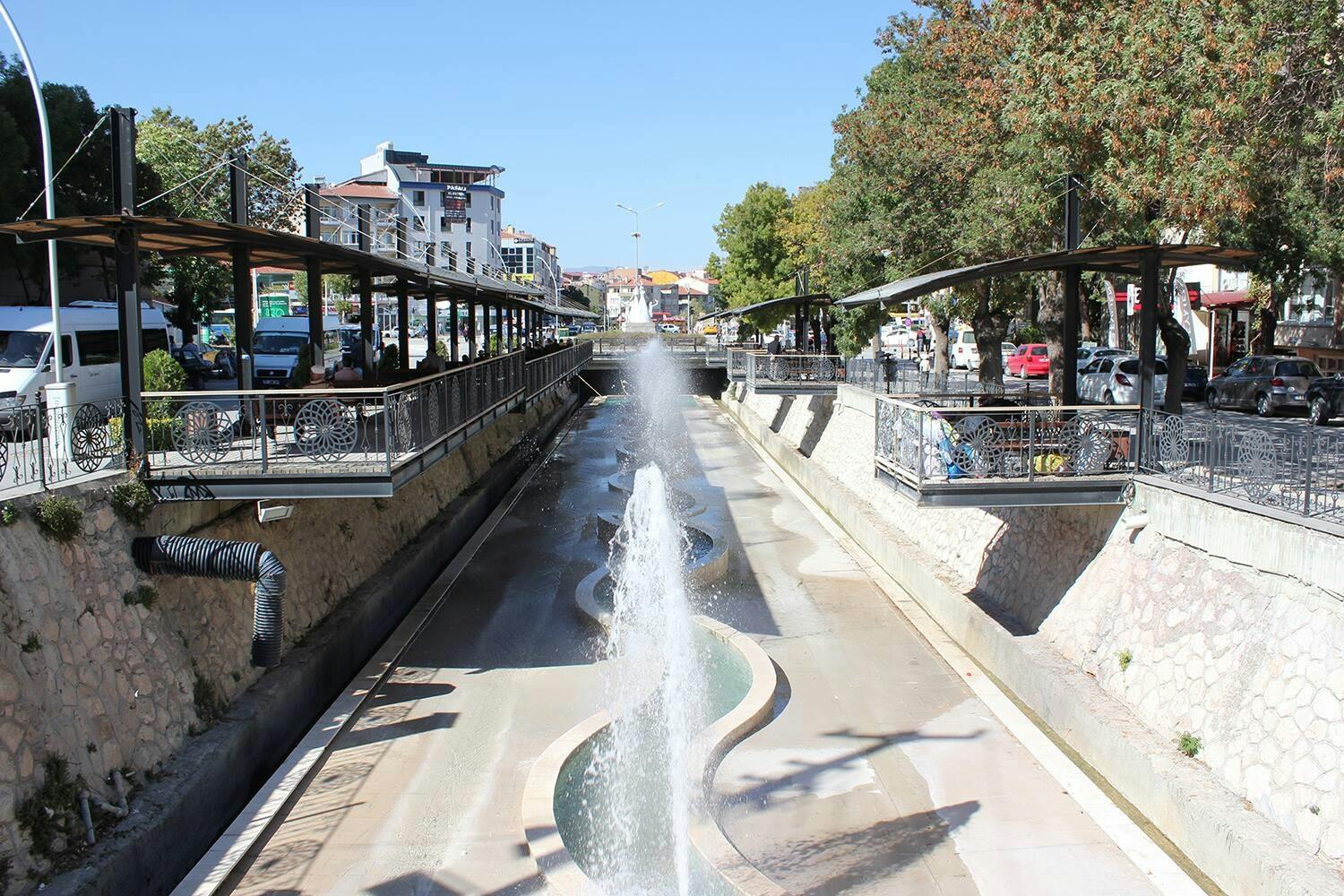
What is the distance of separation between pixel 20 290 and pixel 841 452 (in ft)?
83.6

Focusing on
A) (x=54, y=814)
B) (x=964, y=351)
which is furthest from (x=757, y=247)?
(x=54, y=814)

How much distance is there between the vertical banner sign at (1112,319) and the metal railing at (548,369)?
1610 centimetres

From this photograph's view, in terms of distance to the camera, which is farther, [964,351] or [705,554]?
[964,351]

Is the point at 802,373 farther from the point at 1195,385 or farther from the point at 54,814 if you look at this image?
the point at 54,814

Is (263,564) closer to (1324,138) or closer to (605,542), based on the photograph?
(605,542)

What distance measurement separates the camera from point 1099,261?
43.5ft

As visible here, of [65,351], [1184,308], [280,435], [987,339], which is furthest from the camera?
[1184,308]

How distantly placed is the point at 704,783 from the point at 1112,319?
35.3 metres

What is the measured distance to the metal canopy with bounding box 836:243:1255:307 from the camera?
12461 mm

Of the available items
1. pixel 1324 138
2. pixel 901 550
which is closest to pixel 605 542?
pixel 901 550

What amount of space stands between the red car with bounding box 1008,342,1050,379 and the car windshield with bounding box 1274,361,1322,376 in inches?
608

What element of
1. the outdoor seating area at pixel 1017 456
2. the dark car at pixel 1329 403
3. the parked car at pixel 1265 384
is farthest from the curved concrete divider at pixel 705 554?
the parked car at pixel 1265 384

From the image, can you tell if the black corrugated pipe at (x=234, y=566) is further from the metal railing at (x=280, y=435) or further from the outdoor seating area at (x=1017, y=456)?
the outdoor seating area at (x=1017, y=456)

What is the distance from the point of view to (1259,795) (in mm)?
8391
